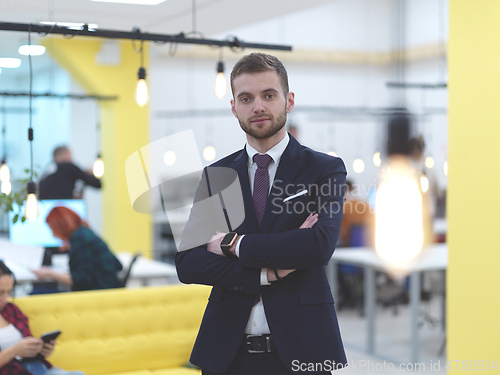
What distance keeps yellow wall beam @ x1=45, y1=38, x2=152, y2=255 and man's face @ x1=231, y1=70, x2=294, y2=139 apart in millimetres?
6357

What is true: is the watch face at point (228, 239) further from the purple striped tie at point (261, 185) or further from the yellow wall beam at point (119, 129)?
the yellow wall beam at point (119, 129)

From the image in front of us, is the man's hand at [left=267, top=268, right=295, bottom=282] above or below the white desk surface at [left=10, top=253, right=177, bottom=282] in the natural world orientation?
above

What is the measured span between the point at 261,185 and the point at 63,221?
3023mm

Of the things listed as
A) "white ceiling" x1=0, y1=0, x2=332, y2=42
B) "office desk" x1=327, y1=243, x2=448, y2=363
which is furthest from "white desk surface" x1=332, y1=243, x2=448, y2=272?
"white ceiling" x1=0, y1=0, x2=332, y2=42

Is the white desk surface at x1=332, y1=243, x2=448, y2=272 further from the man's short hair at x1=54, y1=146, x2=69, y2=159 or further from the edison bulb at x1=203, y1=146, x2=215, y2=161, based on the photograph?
the man's short hair at x1=54, y1=146, x2=69, y2=159

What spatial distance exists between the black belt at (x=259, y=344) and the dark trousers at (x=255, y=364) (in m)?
0.01

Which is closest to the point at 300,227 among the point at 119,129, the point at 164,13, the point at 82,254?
the point at 82,254

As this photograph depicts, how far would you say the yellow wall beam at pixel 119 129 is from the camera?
7.75 m

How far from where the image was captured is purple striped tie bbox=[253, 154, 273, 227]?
5.98 feet

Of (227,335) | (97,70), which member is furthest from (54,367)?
(97,70)

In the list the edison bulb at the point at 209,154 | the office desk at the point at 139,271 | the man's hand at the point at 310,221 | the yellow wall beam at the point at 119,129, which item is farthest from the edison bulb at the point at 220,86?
the edison bulb at the point at 209,154

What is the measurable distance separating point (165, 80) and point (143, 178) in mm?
8591

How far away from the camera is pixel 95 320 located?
144 inches

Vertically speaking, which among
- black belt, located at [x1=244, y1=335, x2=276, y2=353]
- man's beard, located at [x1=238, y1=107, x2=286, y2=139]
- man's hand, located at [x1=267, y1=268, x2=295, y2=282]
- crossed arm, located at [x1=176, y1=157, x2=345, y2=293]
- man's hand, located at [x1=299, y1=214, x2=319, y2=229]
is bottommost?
black belt, located at [x1=244, y1=335, x2=276, y2=353]
